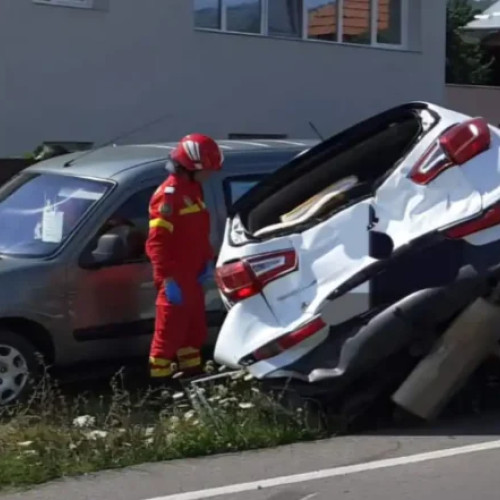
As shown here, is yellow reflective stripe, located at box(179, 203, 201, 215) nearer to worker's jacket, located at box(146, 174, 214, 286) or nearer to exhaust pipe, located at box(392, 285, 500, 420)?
worker's jacket, located at box(146, 174, 214, 286)

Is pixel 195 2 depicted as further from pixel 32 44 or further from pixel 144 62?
pixel 32 44

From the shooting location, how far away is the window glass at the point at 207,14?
19.4 metres

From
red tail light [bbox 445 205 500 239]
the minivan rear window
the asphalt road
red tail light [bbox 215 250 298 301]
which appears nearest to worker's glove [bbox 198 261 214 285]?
the minivan rear window

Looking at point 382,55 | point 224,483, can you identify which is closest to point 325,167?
point 224,483

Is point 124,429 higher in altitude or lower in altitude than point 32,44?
lower

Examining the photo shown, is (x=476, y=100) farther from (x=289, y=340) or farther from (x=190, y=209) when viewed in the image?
(x=289, y=340)

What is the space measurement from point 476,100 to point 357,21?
6174 mm

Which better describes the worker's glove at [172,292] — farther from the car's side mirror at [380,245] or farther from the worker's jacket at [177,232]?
the car's side mirror at [380,245]

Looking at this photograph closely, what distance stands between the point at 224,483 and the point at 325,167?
255cm

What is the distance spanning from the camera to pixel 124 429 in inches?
297

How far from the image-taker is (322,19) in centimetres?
2131

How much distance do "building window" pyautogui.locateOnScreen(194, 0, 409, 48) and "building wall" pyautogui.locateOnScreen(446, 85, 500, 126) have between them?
13.7 feet

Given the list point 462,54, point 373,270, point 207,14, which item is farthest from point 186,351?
point 462,54

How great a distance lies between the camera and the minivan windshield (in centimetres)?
910
